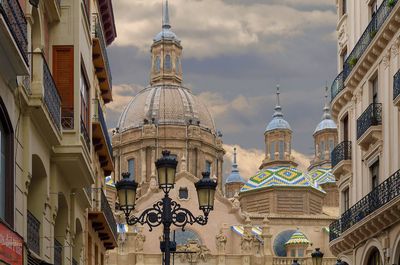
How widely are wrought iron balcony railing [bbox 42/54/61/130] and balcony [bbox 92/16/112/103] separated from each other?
27.3 feet

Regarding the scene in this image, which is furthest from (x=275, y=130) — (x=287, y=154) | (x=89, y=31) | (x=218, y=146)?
(x=89, y=31)

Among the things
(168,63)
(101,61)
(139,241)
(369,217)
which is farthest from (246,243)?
(369,217)

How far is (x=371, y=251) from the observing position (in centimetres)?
3183

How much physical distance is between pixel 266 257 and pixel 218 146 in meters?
19.1

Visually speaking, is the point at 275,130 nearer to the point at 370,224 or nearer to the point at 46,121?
the point at 370,224

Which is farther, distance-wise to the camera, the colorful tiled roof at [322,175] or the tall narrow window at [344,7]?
the colorful tiled roof at [322,175]

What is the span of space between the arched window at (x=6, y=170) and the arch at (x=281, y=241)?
79231 millimetres

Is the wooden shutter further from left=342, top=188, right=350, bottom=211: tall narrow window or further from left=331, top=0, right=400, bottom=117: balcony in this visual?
left=342, top=188, right=350, bottom=211: tall narrow window

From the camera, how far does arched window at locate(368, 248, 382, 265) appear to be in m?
31.3

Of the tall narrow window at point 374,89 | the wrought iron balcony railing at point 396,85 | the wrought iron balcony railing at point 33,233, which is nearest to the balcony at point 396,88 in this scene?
the wrought iron balcony railing at point 396,85

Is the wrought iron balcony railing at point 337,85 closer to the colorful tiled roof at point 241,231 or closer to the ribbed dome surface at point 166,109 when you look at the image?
the colorful tiled roof at point 241,231

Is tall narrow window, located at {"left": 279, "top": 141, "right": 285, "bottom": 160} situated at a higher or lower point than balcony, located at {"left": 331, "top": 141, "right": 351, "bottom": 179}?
higher

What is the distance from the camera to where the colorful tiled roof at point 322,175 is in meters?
113

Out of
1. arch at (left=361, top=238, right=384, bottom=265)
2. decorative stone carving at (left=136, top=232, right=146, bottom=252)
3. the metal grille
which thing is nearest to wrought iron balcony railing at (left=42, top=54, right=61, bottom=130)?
the metal grille
